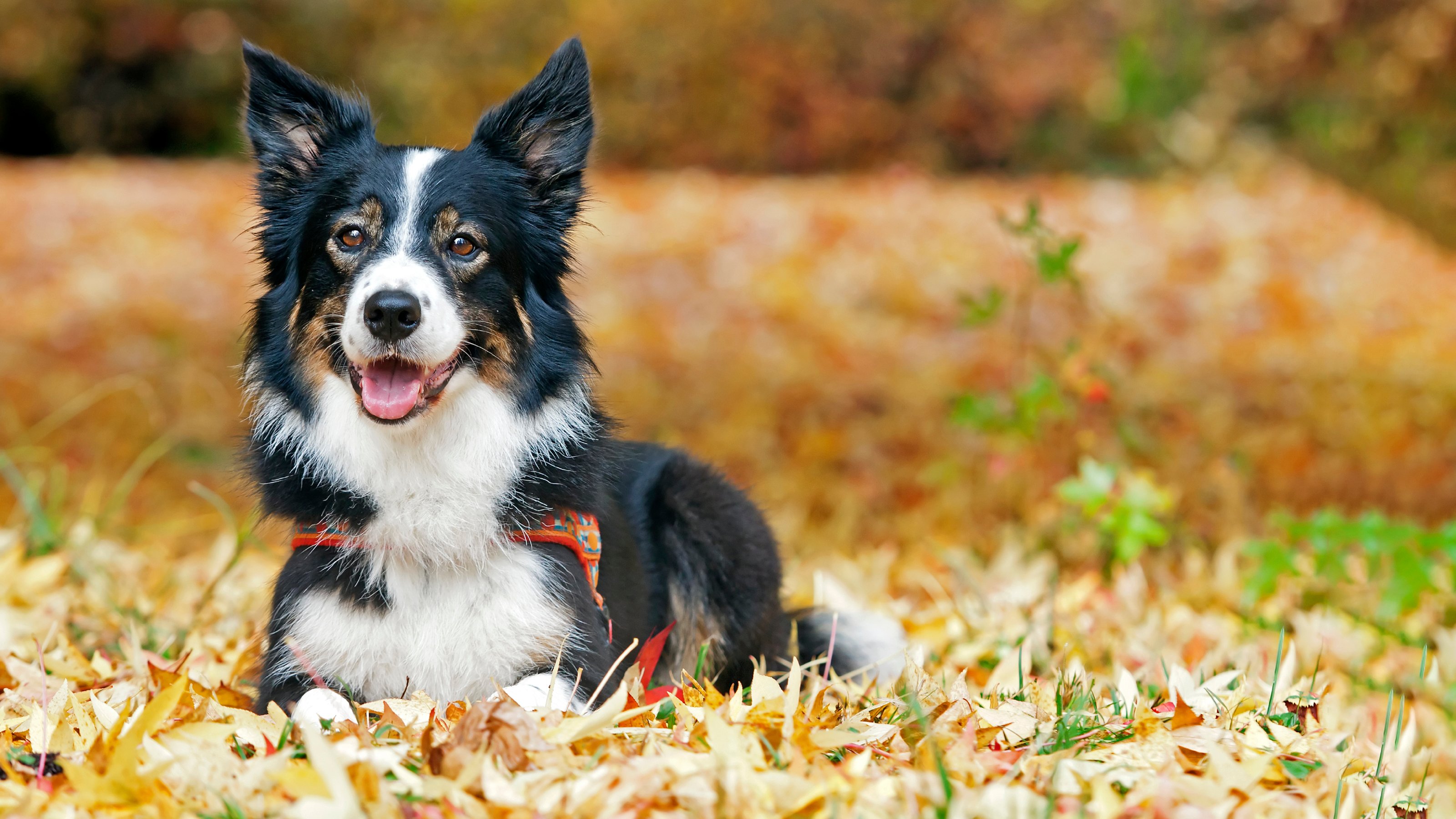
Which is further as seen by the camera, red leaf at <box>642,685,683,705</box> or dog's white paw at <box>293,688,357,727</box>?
red leaf at <box>642,685,683,705</box>

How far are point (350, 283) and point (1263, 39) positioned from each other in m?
13.3

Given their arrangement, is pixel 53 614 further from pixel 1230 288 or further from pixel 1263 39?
pixel 1263 39

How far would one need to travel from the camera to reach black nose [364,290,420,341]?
7.88 feet

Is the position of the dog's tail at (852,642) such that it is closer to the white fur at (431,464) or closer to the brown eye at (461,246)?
the white fur at (431,464)

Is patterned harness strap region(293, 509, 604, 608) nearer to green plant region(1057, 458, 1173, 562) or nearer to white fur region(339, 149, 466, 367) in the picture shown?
white fur region(339, 149, 466, 367)

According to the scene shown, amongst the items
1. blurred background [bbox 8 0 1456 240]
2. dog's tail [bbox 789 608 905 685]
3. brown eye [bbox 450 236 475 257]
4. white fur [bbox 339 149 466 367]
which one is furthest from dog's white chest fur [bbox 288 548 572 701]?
blurred background [bbox 8 0 1456 240]

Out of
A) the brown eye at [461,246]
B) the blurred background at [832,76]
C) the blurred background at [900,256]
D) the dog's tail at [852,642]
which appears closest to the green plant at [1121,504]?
the blurred background at [900,256]

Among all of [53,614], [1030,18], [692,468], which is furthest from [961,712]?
[1030,18]

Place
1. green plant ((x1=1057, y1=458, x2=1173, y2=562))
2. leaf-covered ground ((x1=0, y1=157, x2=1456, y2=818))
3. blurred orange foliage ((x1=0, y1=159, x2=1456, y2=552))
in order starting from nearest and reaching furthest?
leaf-covered ground ((x1=0, y1=157, x2=1456, y2=818)), green plant ((x1=1057, y1=458, x2=1173, y2=562)), blurred orange foliage ((x1=0, y1=159, x2=1456, y2=552))

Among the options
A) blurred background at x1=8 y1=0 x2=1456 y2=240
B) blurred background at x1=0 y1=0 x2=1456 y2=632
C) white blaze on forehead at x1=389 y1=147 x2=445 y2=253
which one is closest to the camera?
white blaze on forehead at x1=389 y1=147 x2=445 y2=253

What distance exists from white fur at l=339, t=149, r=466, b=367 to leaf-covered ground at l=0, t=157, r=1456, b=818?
71cm

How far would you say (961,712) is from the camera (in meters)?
2.60

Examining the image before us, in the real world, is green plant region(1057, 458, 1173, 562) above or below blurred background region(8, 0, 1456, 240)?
below

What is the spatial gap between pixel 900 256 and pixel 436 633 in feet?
22.4
